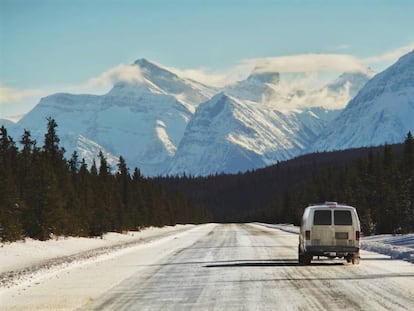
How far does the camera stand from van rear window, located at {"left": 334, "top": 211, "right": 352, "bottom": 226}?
29.0 m

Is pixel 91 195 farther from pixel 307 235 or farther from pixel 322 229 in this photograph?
pixel 322 229

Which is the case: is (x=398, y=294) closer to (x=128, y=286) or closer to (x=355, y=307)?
(x=355, y=307)

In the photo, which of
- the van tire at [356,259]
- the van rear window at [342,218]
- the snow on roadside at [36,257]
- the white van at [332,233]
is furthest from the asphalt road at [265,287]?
the snow on roadside at [36,257]

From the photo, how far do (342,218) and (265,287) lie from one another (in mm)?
9770

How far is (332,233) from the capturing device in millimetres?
29016

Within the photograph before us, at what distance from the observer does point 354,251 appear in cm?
2881

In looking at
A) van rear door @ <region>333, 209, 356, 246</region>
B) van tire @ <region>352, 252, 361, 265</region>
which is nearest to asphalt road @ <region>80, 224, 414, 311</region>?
van tire @ <region>352, 252, 361, 265</region>

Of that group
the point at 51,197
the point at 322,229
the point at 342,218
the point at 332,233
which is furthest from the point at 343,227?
the point at 51,197

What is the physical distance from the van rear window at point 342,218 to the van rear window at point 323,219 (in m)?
0.26

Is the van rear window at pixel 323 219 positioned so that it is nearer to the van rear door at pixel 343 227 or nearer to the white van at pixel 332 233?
the white van at pixel 332 233

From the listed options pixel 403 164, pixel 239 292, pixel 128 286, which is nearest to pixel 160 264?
pixel 128 286

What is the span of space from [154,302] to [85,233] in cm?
4628

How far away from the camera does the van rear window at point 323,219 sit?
29078 millimetres

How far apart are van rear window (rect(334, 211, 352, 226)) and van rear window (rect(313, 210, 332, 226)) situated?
0.26 metres
